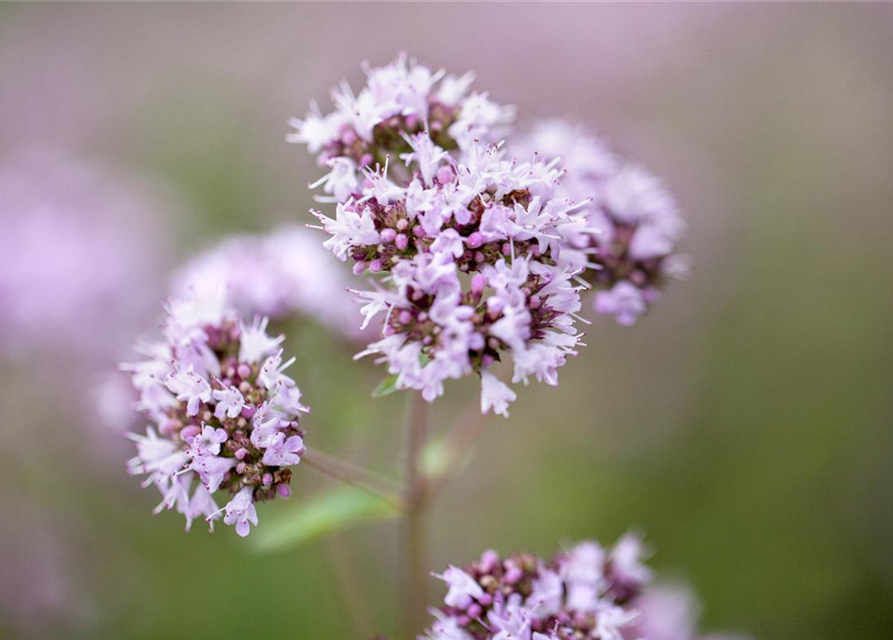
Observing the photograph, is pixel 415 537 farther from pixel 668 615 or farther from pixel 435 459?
pixel 668 615

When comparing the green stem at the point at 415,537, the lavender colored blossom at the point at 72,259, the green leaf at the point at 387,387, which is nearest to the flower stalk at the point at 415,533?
the green stem at the point at 415,537

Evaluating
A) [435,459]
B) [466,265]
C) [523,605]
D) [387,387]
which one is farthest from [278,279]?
[523,605]

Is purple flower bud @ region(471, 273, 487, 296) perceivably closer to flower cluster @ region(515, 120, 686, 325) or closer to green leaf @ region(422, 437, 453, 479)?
flower cluster @ region(515, 120, 686, 325)

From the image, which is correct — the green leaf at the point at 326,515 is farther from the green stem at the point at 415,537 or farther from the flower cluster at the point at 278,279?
the flower cluster at the point at 278,279

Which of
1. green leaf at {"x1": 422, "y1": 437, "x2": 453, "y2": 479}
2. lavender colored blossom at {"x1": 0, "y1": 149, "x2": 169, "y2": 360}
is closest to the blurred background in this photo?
lavender colored blossom at {"x1": 0, "y1": 149, "x2": 169, "y2": 360}

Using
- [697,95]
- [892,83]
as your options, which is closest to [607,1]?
[697,95]
